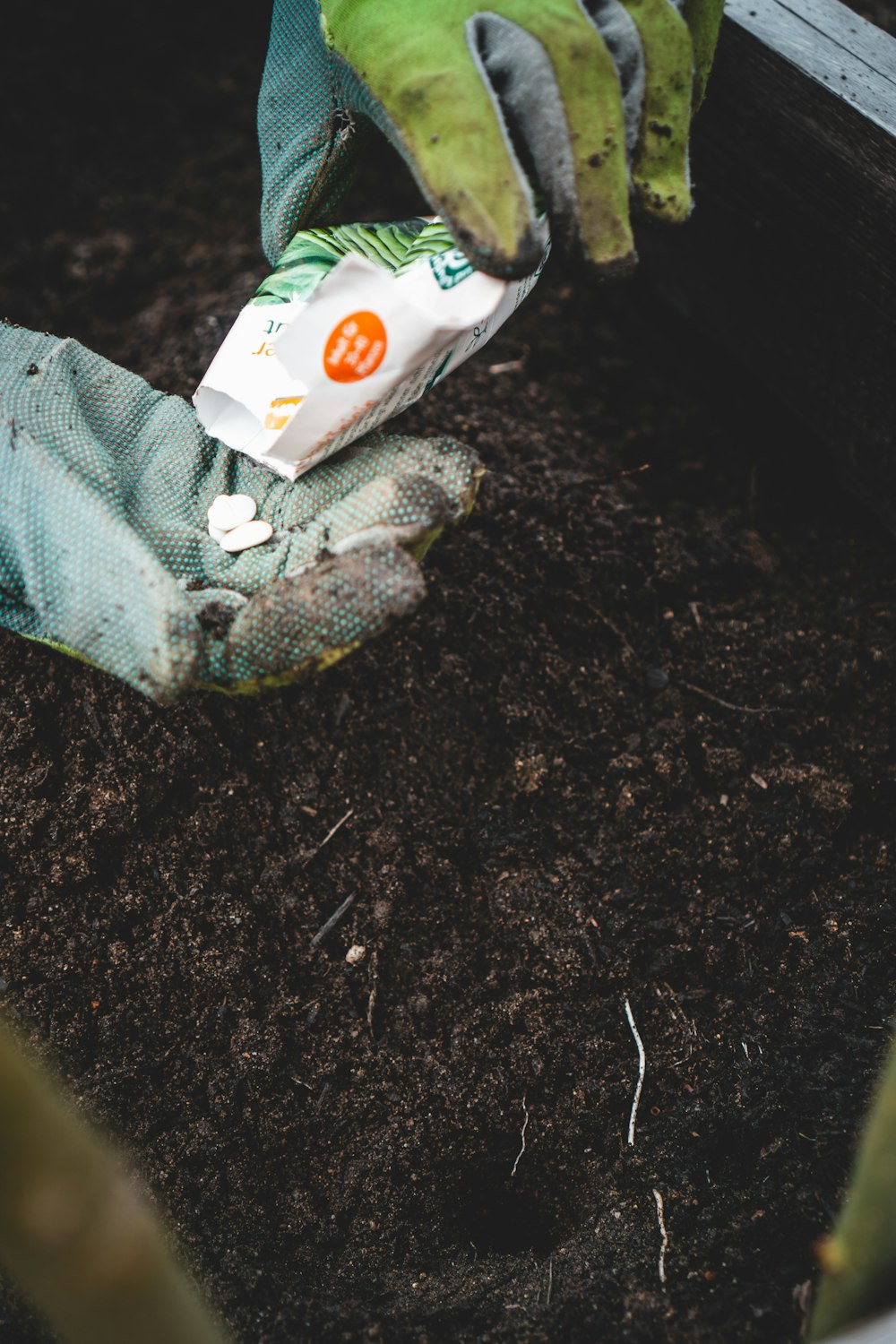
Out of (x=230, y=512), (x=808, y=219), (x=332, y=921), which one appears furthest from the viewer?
(x=808, y=219)

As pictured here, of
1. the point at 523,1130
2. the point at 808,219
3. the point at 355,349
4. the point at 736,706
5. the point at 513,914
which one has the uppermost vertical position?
the point at 808,219

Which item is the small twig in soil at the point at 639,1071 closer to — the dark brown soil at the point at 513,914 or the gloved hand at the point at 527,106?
the dark brown soil at the point at 513,914

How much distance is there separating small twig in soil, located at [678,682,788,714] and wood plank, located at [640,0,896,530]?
426mm

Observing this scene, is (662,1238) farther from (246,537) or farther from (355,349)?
(355,349)

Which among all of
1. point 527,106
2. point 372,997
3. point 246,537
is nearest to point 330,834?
point 372,997

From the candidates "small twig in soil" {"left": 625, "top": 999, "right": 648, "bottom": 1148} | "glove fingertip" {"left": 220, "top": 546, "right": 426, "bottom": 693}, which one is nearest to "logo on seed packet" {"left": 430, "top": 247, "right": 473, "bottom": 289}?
"glove fingertip" {"left": 220, "top": 546, "right": 426, "bottom": 693}

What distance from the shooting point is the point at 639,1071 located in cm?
107

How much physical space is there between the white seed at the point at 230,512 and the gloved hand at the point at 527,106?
0.38 metres

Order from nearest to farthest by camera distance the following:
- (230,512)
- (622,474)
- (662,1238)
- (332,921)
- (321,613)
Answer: (321,613) → (662,1238) → (230,512) → (332,921) → (622,474)

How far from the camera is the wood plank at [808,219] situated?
47.6 inches

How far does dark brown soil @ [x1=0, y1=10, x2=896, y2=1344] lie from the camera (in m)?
0.97

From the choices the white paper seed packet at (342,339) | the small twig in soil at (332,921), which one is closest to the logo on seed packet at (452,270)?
the white paper seed packet at (342,339)

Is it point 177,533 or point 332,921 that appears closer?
point 177,533

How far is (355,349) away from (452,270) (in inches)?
5.1
